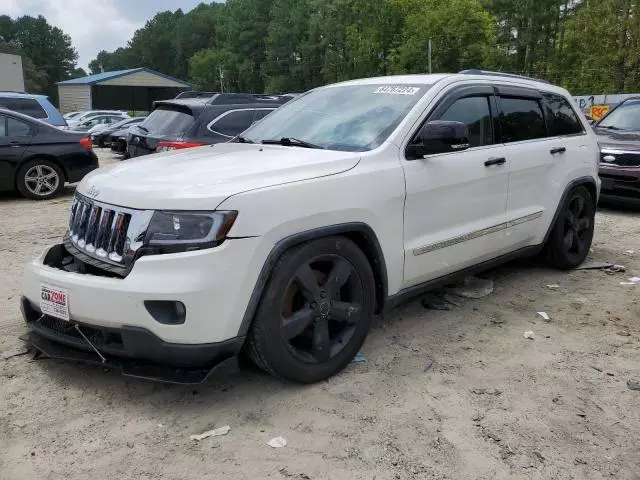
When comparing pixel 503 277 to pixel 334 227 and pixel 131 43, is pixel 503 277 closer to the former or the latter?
pixel 334 227

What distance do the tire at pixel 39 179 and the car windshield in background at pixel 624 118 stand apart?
9.15 metres

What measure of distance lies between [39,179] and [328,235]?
8.28 metres

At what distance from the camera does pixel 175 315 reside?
9.79 feet

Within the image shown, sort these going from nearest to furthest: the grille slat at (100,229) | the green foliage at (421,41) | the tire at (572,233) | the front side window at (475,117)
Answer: the grille slat at (100,229), the front side window at (475,117), the tire at (572,233), the green foliage at (421,41)

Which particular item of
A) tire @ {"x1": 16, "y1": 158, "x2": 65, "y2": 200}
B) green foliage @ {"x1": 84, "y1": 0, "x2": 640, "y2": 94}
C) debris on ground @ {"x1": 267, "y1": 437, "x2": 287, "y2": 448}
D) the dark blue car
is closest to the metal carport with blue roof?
green foliage @ {"x1": 84, "y1": 0, "x2": 640, "y2": 94}

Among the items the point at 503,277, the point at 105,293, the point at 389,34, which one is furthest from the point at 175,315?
the point at 389,34

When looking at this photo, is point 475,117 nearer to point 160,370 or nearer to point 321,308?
point 321,308

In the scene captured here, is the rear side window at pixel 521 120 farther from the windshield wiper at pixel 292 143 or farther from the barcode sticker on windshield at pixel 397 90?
the windshield wiper at pixel 292 143

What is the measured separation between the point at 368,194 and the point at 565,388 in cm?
156

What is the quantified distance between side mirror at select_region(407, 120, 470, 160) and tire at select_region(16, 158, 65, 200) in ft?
26.7

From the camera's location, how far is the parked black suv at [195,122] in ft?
26.7

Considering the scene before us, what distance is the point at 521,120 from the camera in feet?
16.4

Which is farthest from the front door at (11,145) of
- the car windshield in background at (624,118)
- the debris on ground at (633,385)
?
the car windshield in background at (624,118)

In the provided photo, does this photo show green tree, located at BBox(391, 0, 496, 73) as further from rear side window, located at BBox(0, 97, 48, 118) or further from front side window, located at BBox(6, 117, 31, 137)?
front side window, located at BBox(6, 117, 31, 137)
